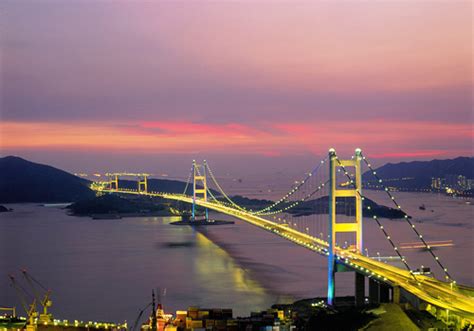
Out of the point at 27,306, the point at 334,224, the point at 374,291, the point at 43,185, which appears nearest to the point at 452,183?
the point at 43,185

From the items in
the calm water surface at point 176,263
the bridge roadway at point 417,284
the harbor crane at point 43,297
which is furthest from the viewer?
the calm water surface at point 176,263

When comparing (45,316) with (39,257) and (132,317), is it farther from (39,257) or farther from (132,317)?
(39,257)

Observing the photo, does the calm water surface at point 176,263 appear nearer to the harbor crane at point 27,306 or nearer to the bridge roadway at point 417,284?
the harbor crane at point 27,306

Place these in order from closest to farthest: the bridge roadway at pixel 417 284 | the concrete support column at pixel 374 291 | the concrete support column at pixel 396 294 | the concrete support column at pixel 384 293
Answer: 1. the bridge roadway at pixel 417 284
2. the concrete support column at pixel 396 294
3. the concrete support column at pixel 384 293
4. the concrete support column at pixel 374 291

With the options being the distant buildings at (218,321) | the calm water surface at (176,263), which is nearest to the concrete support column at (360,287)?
the distant buildings at (218,321)

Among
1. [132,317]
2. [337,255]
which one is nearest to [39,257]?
[132,317]

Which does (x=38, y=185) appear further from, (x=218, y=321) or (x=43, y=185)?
(x=218, y=321)
